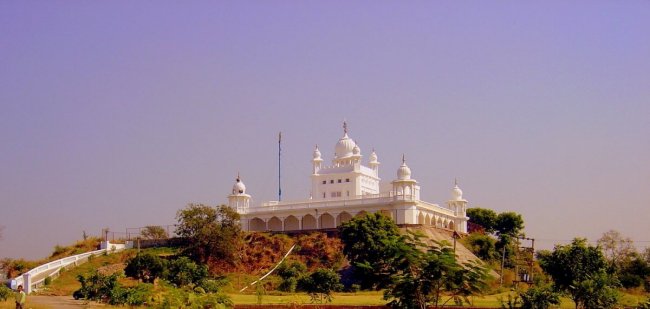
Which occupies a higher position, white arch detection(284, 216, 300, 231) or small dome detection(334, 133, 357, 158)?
small dome detection(334, 133, 357, 158)

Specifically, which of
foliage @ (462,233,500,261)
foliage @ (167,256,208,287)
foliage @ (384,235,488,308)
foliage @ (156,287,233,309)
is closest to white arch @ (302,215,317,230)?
foliage @ (462,233,500,261)

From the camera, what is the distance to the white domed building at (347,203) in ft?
218

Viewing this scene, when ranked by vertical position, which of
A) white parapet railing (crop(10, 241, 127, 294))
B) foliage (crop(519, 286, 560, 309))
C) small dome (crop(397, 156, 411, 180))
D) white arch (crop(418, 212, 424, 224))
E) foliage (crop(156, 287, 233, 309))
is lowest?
white parapet railing (crop(10, 241, 127, 294))

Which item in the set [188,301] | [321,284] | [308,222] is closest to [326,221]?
[308,222]

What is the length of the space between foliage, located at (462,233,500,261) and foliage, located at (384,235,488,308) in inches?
1449

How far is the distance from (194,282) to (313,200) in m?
31.5

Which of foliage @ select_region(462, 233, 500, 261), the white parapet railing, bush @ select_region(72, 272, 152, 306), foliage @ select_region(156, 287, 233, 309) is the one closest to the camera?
foliage @ select_region(156, 287, 233, 309)

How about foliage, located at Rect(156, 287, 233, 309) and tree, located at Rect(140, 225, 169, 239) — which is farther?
tree, located at Rect(140, 225, 169, 239)

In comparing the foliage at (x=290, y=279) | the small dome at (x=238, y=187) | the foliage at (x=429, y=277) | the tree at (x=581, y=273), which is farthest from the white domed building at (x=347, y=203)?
the foliage at (x=429, y=277)

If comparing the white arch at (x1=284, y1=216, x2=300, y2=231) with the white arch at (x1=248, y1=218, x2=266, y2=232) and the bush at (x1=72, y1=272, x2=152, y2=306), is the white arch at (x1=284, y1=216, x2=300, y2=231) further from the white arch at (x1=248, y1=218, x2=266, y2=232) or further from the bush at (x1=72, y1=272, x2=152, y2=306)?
the bush at (x1=72, y1=272, x2=152, y2=306)

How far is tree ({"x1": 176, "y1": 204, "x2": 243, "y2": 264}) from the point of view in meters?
60.1

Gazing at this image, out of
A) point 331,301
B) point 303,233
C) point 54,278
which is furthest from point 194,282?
point 303,233

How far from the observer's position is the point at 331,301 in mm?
38594

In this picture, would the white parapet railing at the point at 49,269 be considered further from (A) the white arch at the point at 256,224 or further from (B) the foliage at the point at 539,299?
(B) the foliage at the point at 539,299
